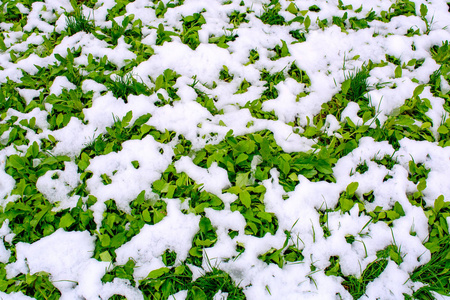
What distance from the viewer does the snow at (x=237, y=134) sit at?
1525 millimetres

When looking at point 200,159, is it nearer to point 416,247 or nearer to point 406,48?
point 416,247

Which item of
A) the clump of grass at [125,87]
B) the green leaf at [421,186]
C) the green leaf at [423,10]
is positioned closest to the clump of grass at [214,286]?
the green leaf at [421,186]

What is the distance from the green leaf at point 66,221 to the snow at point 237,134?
56mm

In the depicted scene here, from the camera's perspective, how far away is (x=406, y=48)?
2504mm

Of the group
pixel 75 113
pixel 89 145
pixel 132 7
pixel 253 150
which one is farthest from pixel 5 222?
pixel 132 7

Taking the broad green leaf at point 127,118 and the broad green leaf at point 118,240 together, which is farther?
the broad green leaf at point 127,118

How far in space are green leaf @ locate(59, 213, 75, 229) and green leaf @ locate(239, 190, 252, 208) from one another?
0.92 metres

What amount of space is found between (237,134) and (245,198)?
476mm

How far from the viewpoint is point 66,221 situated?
1629 mm

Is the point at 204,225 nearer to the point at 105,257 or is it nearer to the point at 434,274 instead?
the point at 105,257

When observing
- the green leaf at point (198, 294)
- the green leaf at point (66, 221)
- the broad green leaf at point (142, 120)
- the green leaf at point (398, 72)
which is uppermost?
the green leaf at point (398, 72)

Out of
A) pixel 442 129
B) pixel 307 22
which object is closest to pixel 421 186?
pixel 442 129

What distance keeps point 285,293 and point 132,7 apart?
2.70m

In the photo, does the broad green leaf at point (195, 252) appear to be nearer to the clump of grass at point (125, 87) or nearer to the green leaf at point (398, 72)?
the clump of grass at point (125, 87)
